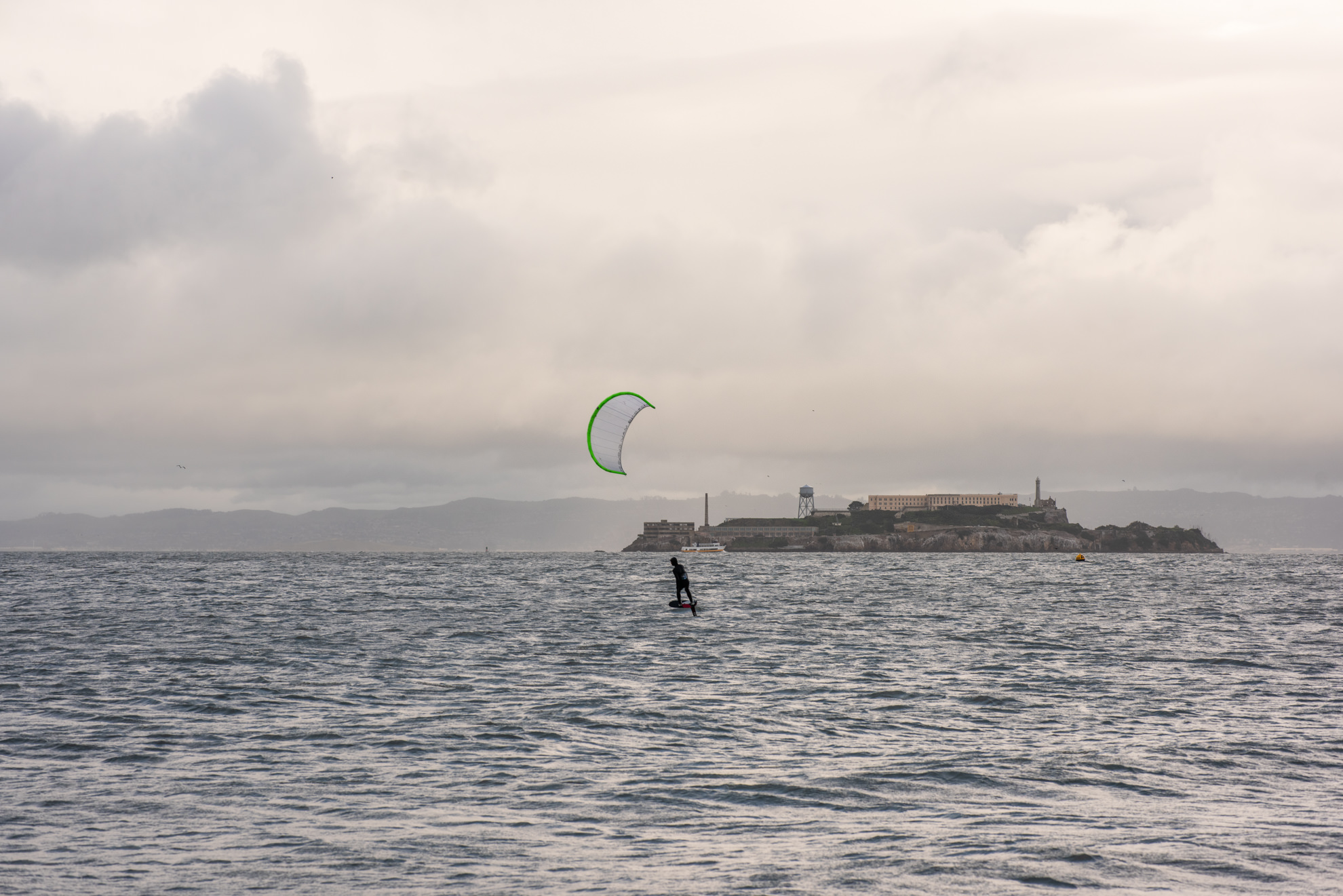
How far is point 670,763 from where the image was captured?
57.1 ft

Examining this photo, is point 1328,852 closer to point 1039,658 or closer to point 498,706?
point 498,706

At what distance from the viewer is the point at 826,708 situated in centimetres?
2280

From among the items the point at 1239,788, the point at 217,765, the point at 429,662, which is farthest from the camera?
the point at 429,662

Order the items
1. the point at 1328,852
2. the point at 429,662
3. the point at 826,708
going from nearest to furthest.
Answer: the point at 1328,852 < the point at 826,708 < the point at 429,662

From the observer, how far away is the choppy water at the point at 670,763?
11859 mm

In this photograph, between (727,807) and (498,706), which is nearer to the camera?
(727,807)

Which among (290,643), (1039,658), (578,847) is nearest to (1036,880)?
(578,847)

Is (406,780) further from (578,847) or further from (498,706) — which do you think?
(498,706)

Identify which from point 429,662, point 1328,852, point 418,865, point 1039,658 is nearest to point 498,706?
point 429,662

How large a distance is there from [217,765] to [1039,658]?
81.0 ft

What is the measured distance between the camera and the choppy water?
11.9 meters

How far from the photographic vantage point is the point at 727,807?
14578mm

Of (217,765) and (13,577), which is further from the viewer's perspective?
(13,577)

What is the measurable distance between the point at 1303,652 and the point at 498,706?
91.2 feet
